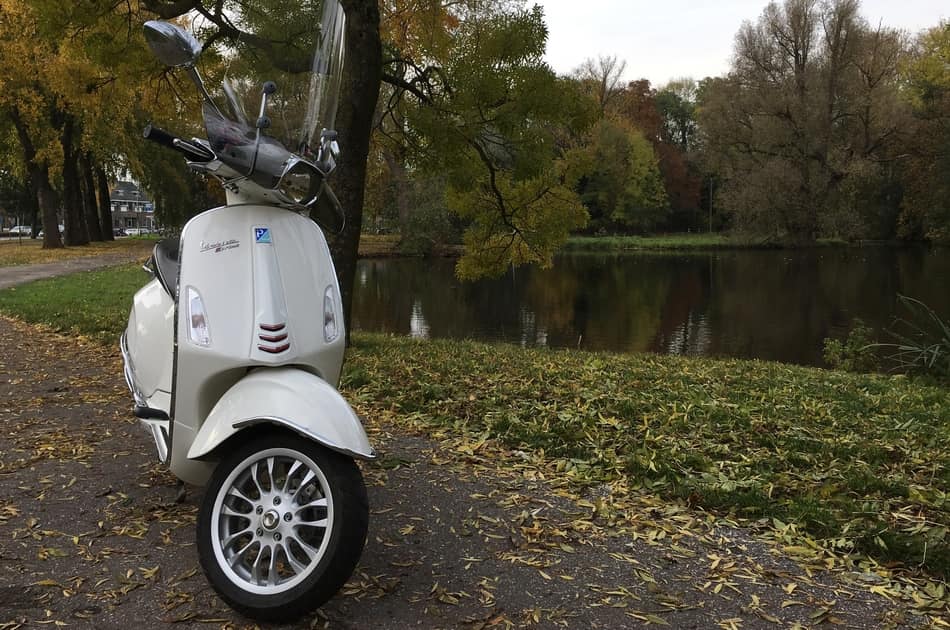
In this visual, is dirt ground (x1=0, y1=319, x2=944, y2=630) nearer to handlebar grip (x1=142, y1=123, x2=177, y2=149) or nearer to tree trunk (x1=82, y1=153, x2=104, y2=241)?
handlebar grip (x1=142, y1=123, x2=177, y2=149)

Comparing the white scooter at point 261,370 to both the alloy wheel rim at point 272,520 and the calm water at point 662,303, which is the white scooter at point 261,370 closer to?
the alloy wheel rim at point 272,520

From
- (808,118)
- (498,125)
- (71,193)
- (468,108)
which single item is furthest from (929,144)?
(71,193)

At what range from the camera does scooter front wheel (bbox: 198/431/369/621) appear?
2.23 metres

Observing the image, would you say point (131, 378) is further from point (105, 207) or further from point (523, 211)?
point (105, 207)

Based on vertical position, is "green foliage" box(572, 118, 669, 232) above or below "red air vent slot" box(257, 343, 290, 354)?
above

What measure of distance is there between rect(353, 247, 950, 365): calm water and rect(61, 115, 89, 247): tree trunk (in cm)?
1148

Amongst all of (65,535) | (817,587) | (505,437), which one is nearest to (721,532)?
(817,587)

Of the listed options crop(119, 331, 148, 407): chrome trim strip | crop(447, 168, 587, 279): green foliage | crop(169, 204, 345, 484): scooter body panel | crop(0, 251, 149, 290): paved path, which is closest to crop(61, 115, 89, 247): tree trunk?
crop(0, 251, 149, 290): paved path

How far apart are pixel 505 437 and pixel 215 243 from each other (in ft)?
7.57

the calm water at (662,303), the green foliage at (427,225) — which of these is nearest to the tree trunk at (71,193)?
the calm water at (662,303)

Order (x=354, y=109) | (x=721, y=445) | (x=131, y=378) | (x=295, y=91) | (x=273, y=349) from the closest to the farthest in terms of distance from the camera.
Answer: (x=273, y=349) < (x=295, y=91) < (x=131, y=378) < (x=721, y=445) < (x=354, y=109)

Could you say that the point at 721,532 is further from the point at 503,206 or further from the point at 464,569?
the point at 503,206

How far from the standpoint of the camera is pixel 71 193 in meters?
28.5

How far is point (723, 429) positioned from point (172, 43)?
3.70 metres
